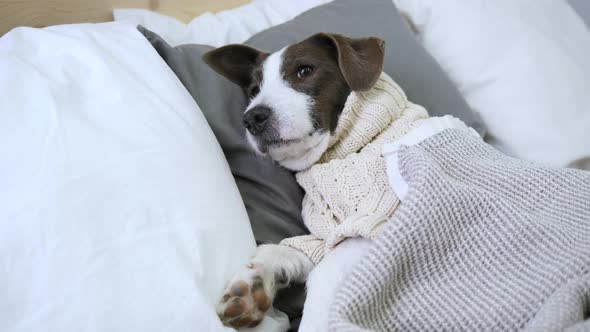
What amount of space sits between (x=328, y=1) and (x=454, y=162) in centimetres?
112

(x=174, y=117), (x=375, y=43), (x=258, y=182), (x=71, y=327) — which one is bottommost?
(x=258, y=182)

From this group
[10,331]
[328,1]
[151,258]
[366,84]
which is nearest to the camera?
[10,331]

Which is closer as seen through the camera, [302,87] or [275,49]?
[302,87]

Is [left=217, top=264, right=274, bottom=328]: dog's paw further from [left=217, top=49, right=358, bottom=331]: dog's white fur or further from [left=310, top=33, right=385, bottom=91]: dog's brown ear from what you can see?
[left=310, top=33, right=385, bottom=91]: dog's brown ear

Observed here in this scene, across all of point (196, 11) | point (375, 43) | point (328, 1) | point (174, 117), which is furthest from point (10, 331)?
point (328, 1)

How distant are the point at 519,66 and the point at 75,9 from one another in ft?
4.79

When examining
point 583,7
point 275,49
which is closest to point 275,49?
point 275,49

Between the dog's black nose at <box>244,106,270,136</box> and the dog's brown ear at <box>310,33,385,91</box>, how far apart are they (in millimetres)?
237

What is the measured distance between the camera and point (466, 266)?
2.63 ft

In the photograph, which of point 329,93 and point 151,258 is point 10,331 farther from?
point 329,93

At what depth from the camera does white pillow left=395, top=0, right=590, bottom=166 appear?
61.7 inches

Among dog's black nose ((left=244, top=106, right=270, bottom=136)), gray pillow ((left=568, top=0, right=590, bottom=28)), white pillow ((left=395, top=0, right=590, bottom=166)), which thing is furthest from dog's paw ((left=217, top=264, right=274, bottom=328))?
gray pillow ((left=568, top=0, right=590, bottom=28))

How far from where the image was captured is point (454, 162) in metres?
0.99

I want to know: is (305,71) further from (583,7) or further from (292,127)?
(583,7)
